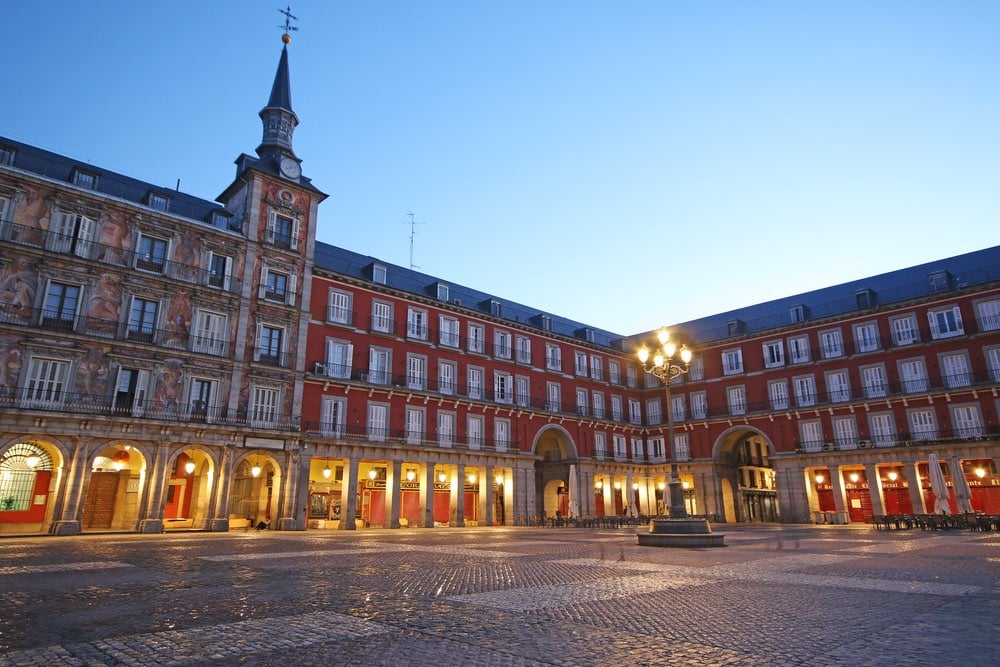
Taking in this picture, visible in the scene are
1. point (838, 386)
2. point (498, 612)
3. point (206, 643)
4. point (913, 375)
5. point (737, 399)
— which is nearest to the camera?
point (206, 643)

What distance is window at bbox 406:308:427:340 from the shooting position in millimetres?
36562

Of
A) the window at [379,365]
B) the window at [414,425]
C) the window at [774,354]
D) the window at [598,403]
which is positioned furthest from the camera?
the window at [598,403]

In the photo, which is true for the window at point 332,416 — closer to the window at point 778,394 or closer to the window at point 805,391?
the window at point 778,394

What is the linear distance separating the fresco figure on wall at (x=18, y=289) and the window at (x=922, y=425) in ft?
156

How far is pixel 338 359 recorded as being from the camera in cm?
3303

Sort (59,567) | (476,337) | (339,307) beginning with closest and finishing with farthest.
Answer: (59,567) → (339,307) → (476,337)

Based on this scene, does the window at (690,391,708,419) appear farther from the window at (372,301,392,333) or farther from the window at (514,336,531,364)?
the window at (372,301,392,333)

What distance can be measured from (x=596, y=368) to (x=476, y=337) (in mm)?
12649

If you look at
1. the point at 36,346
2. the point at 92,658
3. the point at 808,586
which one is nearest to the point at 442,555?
the point at 808,586

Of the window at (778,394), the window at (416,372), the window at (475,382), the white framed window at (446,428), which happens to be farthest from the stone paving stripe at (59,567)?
the window at (778,394)

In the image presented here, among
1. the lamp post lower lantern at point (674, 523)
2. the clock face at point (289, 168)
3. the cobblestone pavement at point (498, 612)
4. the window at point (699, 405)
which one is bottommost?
the cobblestone pavement at point (498, 612)

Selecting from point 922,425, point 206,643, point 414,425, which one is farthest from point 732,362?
point 206,643

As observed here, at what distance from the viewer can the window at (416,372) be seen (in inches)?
1407

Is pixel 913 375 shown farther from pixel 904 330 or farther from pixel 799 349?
pixel 799 349
